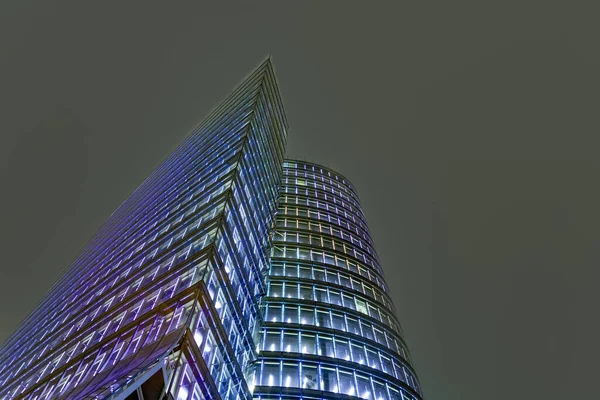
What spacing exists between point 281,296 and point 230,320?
9.91 metres

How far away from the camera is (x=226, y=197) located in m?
30.2

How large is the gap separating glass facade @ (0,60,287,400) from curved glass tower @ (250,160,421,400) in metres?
1.99

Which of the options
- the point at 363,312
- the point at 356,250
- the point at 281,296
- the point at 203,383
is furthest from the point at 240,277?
the point at 356,250

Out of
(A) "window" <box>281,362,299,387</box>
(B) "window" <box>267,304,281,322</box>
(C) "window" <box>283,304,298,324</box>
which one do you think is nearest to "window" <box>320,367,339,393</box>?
(A) "window" <box>281,362,299,387</box>

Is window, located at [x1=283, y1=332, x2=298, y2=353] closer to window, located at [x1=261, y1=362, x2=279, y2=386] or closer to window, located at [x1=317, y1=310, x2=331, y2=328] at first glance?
window, located at [x1=261, y1=362, x2=279, y2=386]

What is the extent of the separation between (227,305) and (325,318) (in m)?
10.5

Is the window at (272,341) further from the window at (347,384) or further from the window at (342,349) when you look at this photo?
the window at (347,384)

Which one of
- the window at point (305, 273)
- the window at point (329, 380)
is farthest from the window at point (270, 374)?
the window at point (305, 273)

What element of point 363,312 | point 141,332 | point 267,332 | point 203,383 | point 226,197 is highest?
point 226,197

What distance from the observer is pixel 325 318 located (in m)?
33.1

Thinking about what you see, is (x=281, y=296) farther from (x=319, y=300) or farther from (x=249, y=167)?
(x=249, y=167)

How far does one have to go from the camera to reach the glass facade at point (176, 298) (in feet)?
60.9

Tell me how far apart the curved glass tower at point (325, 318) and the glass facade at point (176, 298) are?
6.52 ft

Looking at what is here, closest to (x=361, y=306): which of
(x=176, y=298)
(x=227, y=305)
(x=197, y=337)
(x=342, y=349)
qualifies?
(x=342, y=349)
